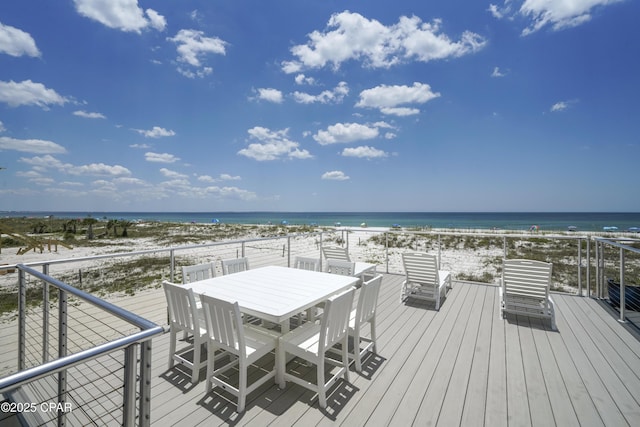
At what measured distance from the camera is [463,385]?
240 centimetres

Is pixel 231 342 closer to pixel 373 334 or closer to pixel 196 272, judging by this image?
pixel 373 334

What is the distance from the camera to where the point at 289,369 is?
267 centimetres

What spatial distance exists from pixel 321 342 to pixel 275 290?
0.91 metres

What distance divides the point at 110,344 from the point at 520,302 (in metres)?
4.71

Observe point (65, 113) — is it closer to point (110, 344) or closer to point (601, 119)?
point (110, 344)

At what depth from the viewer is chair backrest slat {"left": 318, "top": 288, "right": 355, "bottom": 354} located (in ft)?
6.85

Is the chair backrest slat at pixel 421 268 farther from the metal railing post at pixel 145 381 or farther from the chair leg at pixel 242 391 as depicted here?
the metal railing post at pixel 145 381

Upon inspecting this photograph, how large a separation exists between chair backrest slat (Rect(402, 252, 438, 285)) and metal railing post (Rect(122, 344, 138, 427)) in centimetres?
400

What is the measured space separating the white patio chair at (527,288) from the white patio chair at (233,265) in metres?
3.73

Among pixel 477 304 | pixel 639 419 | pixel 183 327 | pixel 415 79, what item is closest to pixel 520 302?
pixel 477 304

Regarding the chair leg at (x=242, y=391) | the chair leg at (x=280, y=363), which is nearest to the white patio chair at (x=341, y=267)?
the chair leg at (x=280, y=363)

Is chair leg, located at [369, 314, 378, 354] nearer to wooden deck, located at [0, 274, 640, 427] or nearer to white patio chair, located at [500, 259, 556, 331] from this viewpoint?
wooden deck, located at [0, 274, 640, 427]

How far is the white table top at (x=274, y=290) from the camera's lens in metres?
2.37

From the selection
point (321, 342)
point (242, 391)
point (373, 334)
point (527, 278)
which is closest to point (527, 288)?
point (527, 278)
